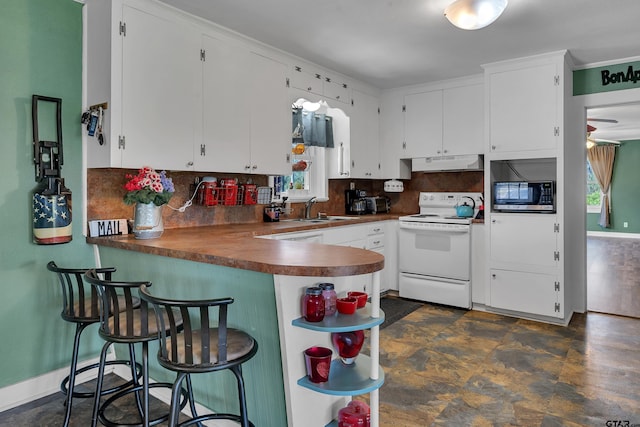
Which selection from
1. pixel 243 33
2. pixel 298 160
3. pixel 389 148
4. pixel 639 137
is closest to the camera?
pixel 243 33

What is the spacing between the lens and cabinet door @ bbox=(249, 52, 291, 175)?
11.3 feet

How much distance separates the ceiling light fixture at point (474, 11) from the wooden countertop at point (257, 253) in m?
1.61

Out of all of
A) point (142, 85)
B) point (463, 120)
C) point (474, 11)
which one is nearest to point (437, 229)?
point (463, 120)

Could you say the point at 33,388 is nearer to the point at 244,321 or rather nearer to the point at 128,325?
the point at 128,325

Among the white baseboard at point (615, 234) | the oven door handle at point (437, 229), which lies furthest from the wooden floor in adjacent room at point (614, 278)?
the oven door handle at point (437, 229)

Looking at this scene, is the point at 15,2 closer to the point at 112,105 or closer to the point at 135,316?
the point at 112,105

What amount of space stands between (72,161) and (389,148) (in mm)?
3416

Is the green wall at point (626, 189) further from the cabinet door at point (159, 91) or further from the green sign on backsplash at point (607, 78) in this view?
the cabinet door at point (159, 91)

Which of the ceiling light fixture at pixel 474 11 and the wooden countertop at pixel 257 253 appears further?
the ceiling light fixture at pixel 474 11

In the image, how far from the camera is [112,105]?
2.53 metres

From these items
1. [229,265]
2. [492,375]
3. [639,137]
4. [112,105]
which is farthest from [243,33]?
[639,137]

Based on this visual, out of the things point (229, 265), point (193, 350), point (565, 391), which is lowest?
point (565, 391)

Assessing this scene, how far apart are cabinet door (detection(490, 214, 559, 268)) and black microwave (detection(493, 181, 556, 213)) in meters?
0.07

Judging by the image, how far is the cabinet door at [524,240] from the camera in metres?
3.76
